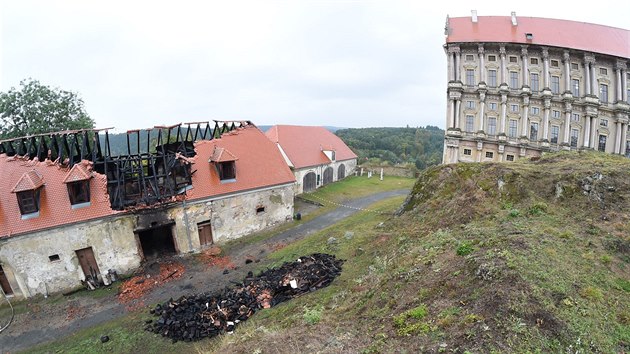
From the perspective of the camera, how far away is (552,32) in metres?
45.5

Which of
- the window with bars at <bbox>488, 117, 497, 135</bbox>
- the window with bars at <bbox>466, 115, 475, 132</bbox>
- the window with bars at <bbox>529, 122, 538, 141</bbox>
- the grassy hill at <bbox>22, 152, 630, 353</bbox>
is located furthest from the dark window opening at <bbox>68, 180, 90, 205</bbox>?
the window with bars at <bbox>529, 122, 538, 141</bbox>

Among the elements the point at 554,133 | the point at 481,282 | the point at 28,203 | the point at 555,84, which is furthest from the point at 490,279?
the point at 555,84

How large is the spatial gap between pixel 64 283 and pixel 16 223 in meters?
4.93

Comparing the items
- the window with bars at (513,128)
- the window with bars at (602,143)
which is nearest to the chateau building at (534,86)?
the window with bars at (513,128)

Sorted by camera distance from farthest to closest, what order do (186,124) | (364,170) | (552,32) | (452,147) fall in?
(364,170) < (452,147) < (552,32) < (186,124)

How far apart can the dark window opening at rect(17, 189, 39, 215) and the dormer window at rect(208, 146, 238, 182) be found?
12.3 meters

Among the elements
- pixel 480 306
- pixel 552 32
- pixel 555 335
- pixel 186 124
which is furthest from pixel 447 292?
pixel 552 32

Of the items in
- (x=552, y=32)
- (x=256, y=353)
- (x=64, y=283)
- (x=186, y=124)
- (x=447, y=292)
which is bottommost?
(x=64, y=283)

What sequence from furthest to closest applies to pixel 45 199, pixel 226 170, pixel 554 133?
pixel 554 133 → pixel 226 170 → pixel 45 199

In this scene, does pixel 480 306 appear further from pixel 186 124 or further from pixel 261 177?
pixel 186 124

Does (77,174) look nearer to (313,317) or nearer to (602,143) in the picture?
(313,317)

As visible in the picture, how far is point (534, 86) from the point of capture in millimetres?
45594

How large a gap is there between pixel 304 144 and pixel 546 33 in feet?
126

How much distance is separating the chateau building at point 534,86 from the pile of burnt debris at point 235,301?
1503 inches
